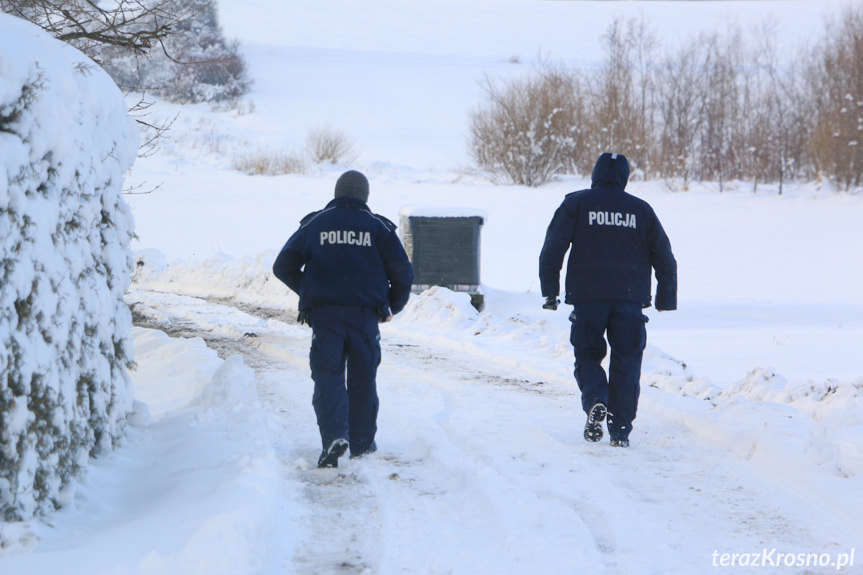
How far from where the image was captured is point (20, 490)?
10.8ft

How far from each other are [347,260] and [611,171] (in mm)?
1810

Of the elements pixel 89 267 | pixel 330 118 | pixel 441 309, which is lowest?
pixel 441 309

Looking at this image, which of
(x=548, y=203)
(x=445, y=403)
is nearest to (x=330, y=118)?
(x=548, y=203)

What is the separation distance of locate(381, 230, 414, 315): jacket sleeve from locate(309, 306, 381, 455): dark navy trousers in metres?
0.18

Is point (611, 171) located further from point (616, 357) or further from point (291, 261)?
point (291, 261)

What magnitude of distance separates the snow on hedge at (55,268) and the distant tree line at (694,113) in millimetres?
22653

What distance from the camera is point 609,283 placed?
18.0 feet

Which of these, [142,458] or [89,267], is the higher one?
[89,267]

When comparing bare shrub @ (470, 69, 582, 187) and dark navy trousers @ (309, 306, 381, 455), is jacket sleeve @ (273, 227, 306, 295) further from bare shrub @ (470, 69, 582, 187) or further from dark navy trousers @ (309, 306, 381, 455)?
bare shrub @ (470, 69, 582, 187)

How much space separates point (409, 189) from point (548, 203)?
474 centimetres

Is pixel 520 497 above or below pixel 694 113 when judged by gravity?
below

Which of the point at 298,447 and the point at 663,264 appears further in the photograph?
the point at 663,264

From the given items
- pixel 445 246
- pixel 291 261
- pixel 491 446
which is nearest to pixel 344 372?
pixel 291 261

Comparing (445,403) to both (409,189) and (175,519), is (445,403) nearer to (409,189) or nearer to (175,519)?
(175,519)
